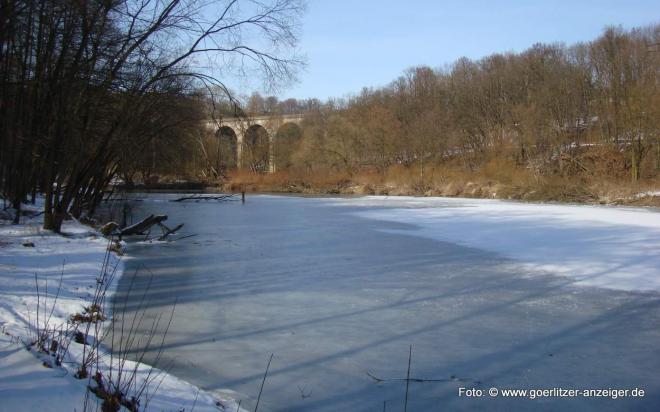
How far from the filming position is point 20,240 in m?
9.73

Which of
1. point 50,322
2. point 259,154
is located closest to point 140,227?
point 50,322

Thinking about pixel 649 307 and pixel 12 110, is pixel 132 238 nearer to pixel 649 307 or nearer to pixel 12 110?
pixel 12 110

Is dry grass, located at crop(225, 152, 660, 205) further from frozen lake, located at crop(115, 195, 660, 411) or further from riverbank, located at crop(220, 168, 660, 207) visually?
frozen lake, located at crop(115, 195, 660, 411)

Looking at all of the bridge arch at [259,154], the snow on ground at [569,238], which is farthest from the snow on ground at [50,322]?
the bridge arch at [259,154]

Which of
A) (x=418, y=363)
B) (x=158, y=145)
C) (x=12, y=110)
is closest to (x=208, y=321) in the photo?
(x=418, y=363)

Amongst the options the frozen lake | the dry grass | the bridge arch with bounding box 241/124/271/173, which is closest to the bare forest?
the dry grass

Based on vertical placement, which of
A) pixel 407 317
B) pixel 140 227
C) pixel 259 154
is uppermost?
pixel 259 154

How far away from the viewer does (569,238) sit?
1283 centimetres

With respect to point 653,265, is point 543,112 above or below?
above

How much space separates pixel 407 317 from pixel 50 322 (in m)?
3.84

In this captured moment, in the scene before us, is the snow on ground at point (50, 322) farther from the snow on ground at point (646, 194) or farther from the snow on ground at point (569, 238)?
the snow on ground at point (646, 194)

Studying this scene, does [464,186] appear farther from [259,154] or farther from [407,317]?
[407,317]

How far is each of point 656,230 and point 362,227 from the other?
8046mm

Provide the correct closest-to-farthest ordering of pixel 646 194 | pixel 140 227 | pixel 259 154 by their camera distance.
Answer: pixel 140 227 → pixel 646 194 → pixel 259 154
